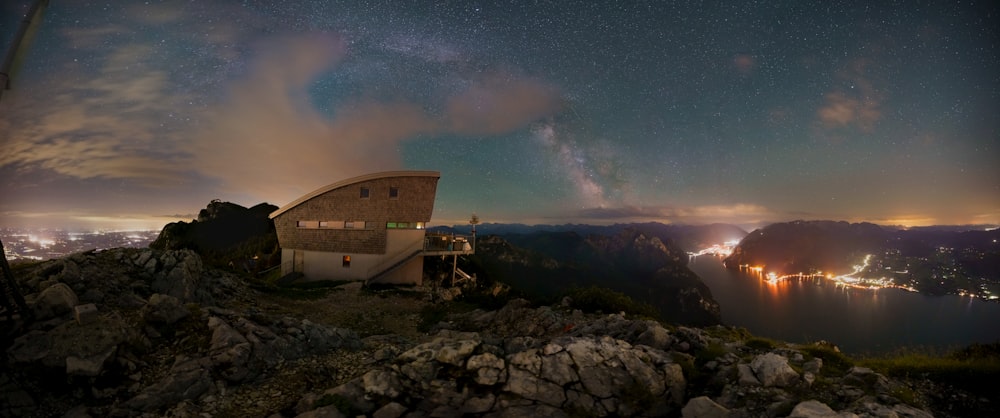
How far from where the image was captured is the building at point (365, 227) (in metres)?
30.0

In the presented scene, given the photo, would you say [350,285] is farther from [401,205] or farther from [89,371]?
[89,371]

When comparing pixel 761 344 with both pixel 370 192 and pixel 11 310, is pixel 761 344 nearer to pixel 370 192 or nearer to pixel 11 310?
pixel 11 310

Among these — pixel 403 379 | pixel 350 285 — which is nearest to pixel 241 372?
pixel 403 379

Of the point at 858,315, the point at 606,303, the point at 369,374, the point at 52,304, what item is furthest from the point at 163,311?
the point at 858,315

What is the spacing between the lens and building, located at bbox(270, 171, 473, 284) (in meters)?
30.0

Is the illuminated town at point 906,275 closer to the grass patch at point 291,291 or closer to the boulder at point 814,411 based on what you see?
the boulder at point 814,411

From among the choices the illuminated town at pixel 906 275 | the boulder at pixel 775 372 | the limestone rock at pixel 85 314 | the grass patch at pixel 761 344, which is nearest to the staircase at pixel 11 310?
the limestone rock at pixel 85 314

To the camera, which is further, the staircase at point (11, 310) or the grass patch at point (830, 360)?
the grass patch at point (830, 360)

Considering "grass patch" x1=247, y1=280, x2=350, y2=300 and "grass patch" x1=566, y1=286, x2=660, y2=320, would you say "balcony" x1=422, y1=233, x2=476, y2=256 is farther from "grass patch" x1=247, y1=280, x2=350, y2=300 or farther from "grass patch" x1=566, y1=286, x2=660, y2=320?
"grass patch" x1=566, y1=286, x2=660, y2=320

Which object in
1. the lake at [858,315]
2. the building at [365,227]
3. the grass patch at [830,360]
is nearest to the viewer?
the grass patch at [830,360]

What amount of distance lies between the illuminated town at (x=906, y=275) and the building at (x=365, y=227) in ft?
622

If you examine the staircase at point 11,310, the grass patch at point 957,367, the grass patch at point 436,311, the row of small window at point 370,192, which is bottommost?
the grass patch at point 436,311

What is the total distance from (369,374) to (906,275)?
222 meters

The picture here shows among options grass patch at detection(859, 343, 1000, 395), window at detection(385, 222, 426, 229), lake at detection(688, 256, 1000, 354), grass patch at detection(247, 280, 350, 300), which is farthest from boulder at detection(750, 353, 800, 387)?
lake at detection(688, 256, 1000, 354)
